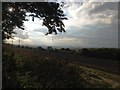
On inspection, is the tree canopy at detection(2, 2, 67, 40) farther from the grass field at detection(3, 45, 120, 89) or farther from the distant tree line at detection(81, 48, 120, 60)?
the distant tree line at detection(81, 48, 120, 60)

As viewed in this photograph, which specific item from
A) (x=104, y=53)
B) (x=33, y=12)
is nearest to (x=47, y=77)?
(x=33, y=12)

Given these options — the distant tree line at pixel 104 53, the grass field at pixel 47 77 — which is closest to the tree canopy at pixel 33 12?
the grass field at pixel 47 77

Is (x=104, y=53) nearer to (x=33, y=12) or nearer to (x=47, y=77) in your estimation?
(x=33, y=12)

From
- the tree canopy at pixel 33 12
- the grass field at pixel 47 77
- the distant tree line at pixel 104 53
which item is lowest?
the grass field at pixel 47 77

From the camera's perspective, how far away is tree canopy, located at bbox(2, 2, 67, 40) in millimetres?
16688

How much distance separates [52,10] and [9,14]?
2.56 metres

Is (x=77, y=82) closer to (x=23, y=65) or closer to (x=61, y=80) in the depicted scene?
(x=61, y=80)

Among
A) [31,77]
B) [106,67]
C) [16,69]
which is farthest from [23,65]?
[106,67]

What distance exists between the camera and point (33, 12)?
17.3 meters

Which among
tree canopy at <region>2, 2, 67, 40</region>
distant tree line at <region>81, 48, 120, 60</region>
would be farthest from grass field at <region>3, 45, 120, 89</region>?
distant tree line at <region>81, 48, 120, 60</region>

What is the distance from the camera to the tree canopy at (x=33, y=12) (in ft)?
54.7

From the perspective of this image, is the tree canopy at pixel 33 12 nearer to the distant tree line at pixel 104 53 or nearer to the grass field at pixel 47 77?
the grass field at pixel 47 77

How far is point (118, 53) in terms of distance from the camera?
24625mm

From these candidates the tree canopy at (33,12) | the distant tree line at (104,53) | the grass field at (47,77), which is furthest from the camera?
the distant tree line at (104,53)
